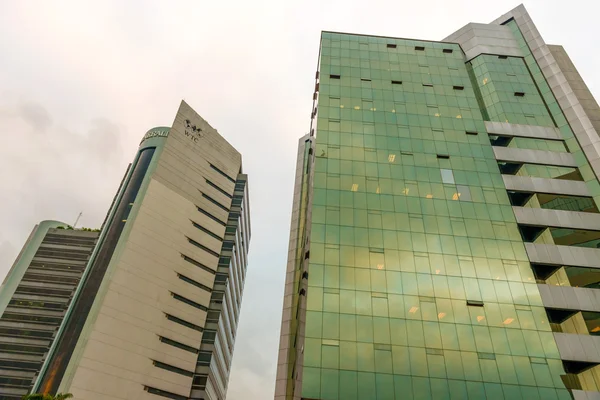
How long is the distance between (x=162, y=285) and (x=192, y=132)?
38060 mm

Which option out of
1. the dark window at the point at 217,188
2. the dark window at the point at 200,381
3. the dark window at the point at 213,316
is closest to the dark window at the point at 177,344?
the dark window at the point at 200,381

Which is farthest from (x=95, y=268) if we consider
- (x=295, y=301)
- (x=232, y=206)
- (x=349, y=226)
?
(x=349, y=226)

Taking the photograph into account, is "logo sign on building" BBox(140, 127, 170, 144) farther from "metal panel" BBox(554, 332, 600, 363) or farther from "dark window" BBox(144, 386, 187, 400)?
"metal panel" BBox(554, 332, 600, 363)

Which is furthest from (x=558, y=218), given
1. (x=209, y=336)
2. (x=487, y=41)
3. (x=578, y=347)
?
(x=209, y=336)

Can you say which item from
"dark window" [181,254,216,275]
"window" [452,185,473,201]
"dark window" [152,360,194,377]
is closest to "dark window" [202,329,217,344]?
"dark window" [152,360,194,377]

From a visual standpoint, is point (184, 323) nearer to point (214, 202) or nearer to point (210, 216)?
point (210, 216)

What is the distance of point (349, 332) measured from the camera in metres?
29.6

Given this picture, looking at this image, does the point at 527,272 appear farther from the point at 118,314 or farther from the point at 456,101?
the point at 118,314

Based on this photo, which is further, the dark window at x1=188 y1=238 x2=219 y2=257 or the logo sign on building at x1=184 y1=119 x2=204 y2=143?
the logo sign on building at x1=184 y1=119 x2=204 y2=143

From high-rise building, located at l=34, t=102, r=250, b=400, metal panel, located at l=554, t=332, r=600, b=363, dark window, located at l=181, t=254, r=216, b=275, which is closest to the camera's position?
metal panel, located at l=554, t=332, r=600, b=363

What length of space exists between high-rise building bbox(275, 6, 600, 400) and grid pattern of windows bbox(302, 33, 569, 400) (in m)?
0.13

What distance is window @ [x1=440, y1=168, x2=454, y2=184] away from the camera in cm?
4038

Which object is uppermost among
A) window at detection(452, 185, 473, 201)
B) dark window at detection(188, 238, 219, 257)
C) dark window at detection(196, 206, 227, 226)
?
dark window at detection(196, 206, 227, 226)

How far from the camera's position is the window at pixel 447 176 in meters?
40.4
